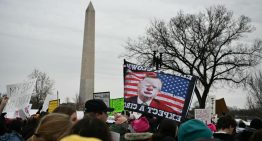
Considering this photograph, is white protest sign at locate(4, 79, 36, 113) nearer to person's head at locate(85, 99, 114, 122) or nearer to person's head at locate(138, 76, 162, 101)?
person's head at locate(138, 76, 162, 101)

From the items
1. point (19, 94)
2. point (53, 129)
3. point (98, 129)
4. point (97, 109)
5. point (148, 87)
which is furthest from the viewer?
point (19, 94)

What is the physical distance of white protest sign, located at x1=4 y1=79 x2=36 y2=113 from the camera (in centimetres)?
798

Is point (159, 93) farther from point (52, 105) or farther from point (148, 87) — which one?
point (52, 105)

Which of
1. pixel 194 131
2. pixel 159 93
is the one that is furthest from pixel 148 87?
pixel 194 131

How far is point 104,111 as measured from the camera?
4.86m

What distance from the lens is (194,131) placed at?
4074 millimetres

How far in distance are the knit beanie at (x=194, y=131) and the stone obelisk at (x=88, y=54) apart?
33.8 m

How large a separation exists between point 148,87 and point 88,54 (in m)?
31.5

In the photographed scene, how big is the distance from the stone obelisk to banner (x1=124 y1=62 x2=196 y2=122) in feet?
101

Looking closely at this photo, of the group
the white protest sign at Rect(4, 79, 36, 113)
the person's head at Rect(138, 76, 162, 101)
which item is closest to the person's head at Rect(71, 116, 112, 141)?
the person's head at Rect(138, 76, 162, 101)

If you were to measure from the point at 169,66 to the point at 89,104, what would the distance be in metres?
34.7

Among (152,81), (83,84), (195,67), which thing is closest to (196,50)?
(195,67)

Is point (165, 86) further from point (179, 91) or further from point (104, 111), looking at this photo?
point (104, 111)

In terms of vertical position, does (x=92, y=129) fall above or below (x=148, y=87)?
below
